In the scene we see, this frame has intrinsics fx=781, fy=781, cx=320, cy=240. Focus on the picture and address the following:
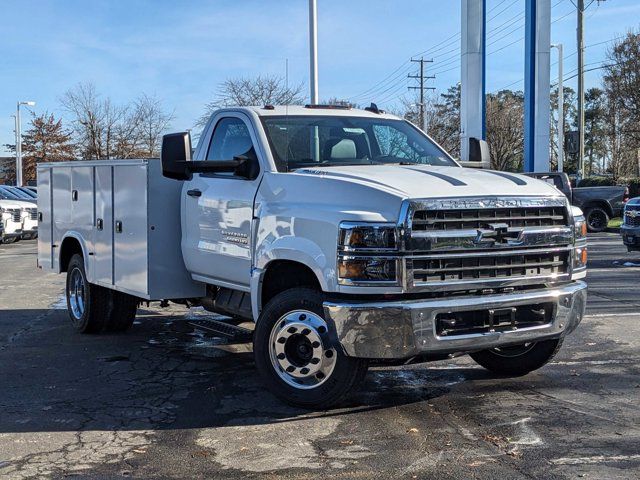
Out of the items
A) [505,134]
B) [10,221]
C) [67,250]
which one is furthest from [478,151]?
[505,134]

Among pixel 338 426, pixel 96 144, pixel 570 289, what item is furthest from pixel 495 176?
pixel 96 144

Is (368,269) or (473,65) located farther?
(473,65)

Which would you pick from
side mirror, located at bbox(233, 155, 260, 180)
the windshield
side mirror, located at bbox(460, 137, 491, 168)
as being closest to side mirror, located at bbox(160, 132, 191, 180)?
side mirror, located at bbox(233, 155, 260, 180)

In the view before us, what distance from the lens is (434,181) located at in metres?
5.41

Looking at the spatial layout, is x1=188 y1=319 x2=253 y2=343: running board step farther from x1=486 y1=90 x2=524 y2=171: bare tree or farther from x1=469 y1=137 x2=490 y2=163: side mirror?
x1=486 y1=90 x2=524 y2=171: bare tree

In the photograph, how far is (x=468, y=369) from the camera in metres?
6.89

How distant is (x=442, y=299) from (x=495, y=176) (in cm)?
131

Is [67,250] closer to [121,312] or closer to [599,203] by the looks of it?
[121,312]

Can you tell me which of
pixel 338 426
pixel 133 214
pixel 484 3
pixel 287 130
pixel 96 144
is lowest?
pixel 338 426

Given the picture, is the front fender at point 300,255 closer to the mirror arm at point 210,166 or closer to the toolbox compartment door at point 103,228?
the mirror arm at point 210,166

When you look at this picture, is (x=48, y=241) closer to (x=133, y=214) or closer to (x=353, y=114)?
(x=133, y=214)

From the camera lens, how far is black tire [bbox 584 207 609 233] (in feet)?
81.0

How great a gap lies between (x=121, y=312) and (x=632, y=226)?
10319 millimetres

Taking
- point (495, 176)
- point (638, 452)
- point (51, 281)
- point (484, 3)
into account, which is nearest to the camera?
point (638, 452)
